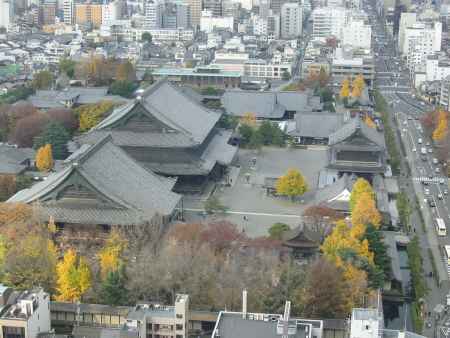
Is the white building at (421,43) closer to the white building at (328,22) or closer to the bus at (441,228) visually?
the white building at (328,22)

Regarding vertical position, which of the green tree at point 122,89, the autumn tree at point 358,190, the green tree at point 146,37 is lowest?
the autumn tree at point 358,190

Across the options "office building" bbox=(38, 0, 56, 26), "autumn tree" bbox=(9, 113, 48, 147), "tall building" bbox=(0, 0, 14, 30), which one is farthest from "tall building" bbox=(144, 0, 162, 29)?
"autumn tree" bbox=(9, 113, 48, 147)

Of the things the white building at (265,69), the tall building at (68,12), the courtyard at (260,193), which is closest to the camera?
the courtyard at (260,193)

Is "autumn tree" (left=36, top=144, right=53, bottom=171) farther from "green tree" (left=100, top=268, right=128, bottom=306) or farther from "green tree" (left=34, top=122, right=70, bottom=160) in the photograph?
"green tree" (left=100, top=268, right=128, bottom=306)

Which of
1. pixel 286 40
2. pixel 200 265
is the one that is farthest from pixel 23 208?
pixel 286 40

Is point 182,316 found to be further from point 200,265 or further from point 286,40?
point 286,40

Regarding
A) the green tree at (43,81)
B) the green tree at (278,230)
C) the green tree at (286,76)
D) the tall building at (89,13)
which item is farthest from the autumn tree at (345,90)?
the tall building at (89,13)

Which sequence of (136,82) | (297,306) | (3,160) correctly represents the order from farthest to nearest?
1. (136,82)
2. (3,160)
3. (297,306)
